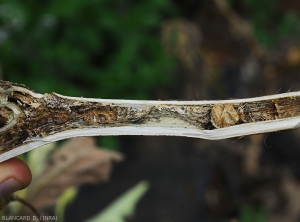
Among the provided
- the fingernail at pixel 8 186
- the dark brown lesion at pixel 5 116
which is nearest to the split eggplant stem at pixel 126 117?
the dark brown lesion at pixel 5 116

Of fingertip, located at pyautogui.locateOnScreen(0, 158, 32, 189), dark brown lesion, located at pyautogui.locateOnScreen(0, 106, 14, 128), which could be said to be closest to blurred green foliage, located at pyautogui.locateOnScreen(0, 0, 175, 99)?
fingertip, located at pyautogui.locateOnScreen(0, 158, 32, 189)

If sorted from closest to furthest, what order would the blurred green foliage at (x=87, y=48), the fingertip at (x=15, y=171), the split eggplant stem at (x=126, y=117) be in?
the split eggplant stem at (x=126, y=117) < the fingertip at (x=15, y=171) < the blurred green foliage at (x=87, y=48)

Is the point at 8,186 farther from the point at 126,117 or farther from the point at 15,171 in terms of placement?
the point at 126,117

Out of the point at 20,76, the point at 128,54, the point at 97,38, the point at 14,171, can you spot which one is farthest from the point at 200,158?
the point at 14,171

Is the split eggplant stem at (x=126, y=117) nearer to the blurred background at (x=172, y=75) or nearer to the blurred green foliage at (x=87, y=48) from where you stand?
the blurred green foliage at (x=87, y=48)

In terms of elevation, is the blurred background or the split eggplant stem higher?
the blurred background

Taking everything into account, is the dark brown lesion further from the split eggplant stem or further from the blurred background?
the blurred background
